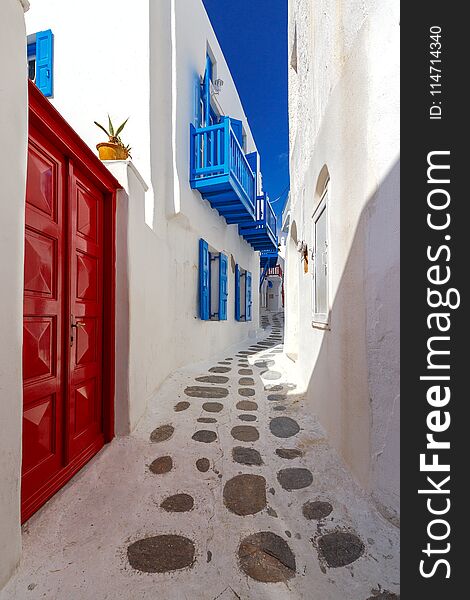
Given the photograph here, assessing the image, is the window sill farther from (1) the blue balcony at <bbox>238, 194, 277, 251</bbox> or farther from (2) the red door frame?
(1) the blue balcony at <bbox>238, 194, 277, 251</bbox>

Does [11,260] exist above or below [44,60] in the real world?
below

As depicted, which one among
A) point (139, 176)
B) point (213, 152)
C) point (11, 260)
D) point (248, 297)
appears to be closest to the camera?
point (11, 260)

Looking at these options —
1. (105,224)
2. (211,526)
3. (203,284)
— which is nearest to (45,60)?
(105,224)

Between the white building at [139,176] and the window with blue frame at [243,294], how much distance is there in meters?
1.34

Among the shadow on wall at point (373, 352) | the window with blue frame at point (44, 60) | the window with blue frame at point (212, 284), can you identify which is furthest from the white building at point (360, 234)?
the window with blue frame at point (44, 60)

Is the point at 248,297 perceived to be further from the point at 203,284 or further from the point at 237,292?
the point at 203,284

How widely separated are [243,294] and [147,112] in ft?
20.8

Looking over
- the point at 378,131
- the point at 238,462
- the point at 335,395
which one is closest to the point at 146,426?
the point at 238,462

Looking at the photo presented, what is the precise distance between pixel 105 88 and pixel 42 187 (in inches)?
117

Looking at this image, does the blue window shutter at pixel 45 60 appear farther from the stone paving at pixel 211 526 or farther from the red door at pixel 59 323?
the stone paving at pixel 211 526

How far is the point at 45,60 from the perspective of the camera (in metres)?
4.25

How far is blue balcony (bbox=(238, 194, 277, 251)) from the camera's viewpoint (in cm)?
873

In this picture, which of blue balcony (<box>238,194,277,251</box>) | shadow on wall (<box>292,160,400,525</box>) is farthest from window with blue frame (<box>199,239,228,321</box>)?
shadow on wall (<box>292,160,400,525</box>)

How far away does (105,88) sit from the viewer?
4.07 meters
